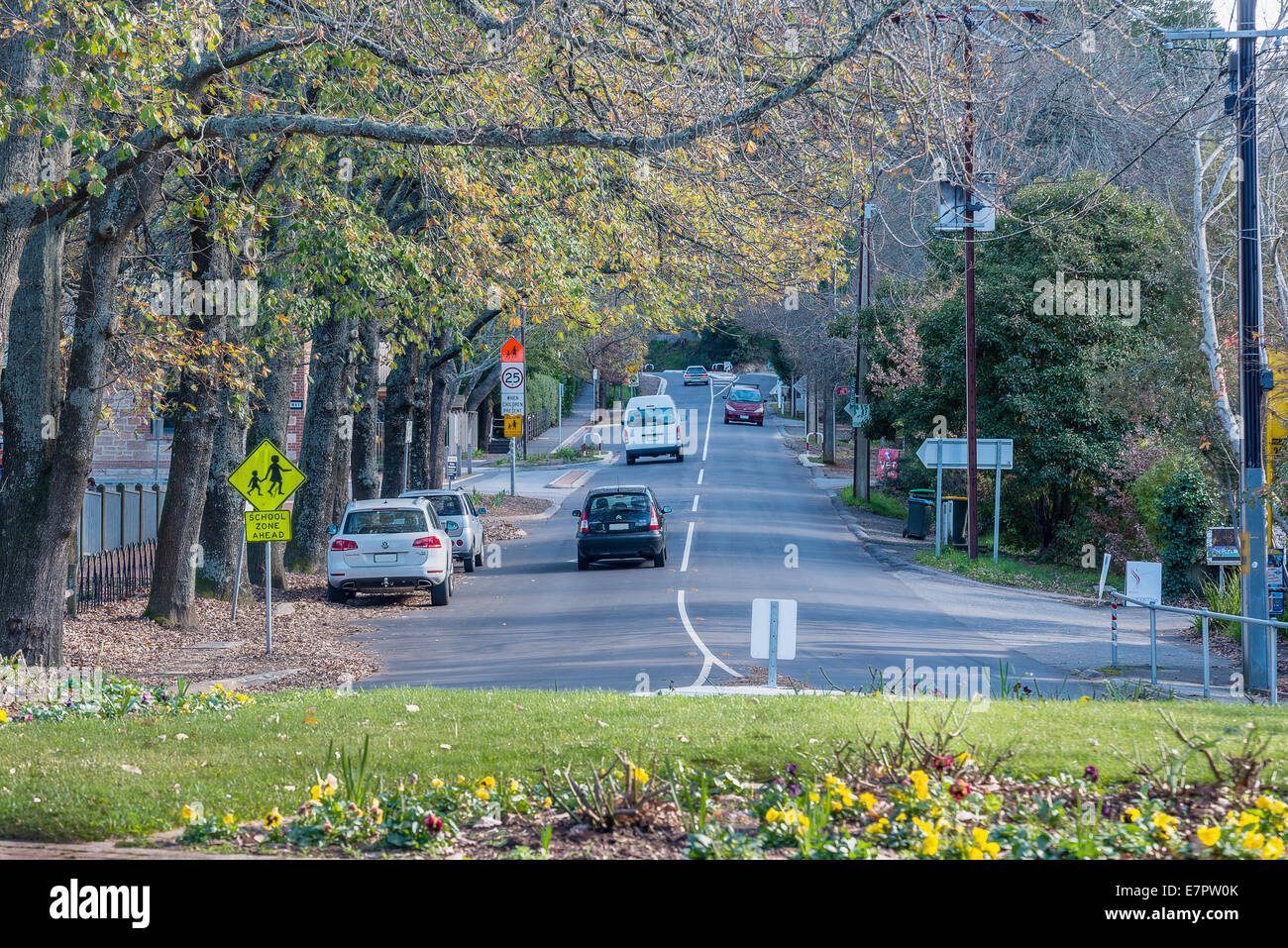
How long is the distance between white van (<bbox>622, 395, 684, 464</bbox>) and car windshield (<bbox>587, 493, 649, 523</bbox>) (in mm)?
26768

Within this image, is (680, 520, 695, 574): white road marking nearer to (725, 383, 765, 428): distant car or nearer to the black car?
the black car

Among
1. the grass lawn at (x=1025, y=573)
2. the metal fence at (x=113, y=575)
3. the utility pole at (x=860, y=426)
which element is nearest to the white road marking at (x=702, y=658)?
the metal fence at (x=113, y=575)

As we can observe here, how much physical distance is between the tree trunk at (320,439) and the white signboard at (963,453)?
1245cm

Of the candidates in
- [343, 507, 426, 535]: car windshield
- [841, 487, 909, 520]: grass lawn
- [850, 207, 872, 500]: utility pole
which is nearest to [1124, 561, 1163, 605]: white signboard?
[343, 507, 426, 535]: car windshield

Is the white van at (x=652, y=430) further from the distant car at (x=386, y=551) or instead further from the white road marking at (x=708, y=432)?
the distant car at (x=386, y=551)

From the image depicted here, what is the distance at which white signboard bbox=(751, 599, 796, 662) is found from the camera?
489 inches

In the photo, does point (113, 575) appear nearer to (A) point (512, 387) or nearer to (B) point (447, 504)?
(B) point (447, 504)

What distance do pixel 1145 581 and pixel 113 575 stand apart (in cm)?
1511

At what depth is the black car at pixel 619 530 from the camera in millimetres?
24797

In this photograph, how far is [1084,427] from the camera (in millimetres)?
28078

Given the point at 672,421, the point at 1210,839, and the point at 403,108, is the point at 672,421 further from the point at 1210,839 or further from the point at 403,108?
the point at 1210,839

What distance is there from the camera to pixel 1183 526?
2159cm

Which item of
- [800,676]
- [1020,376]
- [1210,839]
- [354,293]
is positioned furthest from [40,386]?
[1020,376]

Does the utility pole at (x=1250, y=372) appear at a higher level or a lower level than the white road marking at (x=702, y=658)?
higher
